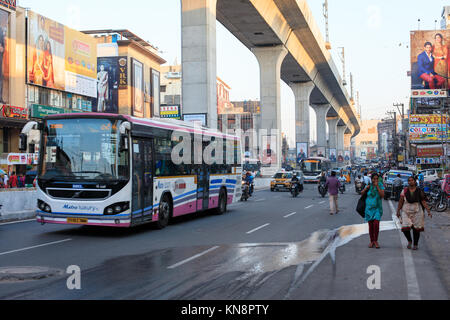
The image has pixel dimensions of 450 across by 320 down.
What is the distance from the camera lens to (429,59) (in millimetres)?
45000

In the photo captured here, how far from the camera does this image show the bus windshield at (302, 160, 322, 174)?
196ft

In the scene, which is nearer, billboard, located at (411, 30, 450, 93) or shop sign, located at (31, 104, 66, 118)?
shop sign, located at (31, 104, 66, 118)

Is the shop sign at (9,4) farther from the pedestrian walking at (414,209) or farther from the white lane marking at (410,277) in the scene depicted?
the white lane marking at (410,277)

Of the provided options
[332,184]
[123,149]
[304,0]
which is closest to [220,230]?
[123,149]

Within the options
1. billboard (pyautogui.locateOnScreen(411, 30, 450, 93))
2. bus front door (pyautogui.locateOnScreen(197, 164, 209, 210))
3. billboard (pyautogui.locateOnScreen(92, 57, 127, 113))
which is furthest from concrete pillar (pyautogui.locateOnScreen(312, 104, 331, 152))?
bus front door (pyautogui.locateOnScreen(197, 164, 209, 210))

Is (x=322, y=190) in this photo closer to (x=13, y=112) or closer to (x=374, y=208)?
(x=374, y=208)

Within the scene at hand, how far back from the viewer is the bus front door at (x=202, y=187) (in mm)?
18141

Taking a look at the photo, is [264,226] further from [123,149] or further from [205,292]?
[205,292]

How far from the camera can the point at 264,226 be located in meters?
16.1

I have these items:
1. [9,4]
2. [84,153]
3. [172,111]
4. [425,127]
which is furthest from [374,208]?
[172,111]

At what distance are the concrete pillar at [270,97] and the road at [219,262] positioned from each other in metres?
35.5

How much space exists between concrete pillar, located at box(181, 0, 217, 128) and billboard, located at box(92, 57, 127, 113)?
46.3m

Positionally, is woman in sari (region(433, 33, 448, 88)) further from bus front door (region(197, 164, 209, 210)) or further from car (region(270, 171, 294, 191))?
bus front door (region(197, 164, 209, 210))

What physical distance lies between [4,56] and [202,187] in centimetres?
3098
